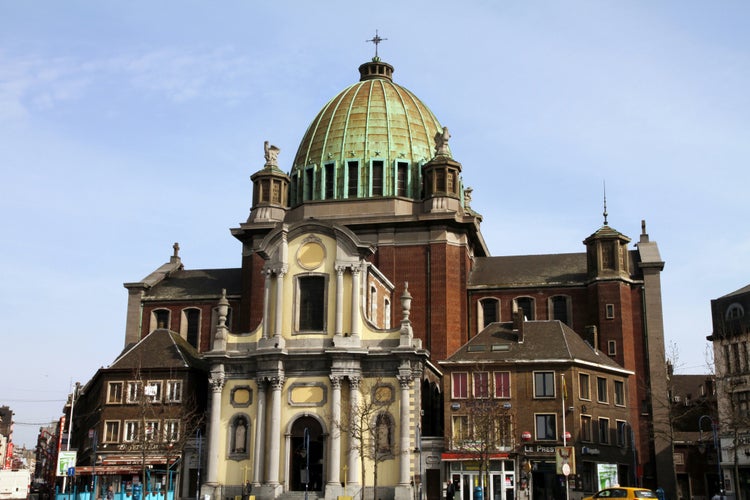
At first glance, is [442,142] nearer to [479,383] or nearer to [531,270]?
Result: [531,270]

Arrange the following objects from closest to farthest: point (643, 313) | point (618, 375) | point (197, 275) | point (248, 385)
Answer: point (248, 385), point (618, 375), point (643, 313), point (197, 275)

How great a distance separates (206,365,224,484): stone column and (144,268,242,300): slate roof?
17751 mm

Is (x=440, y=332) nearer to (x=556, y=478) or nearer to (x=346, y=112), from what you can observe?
(x=556, y=478)

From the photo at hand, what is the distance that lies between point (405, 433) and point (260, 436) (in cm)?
956

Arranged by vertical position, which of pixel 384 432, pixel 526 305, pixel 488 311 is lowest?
pixel 384 432

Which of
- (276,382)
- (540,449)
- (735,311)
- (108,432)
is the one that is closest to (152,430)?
(108,432)

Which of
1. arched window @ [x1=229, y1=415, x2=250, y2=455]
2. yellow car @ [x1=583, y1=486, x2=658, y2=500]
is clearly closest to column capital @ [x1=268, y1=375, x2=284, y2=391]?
arched window @ [x1=229, y1=415, x2=250, y2=455]

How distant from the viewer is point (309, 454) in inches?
2354

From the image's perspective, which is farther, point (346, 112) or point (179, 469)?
point (346, 112)

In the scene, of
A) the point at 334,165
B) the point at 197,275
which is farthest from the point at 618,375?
the point at 197,275

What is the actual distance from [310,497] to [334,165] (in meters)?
30.4

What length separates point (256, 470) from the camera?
59.0 metres

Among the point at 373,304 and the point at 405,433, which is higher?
the point at 373,304

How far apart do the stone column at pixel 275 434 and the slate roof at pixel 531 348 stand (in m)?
11.5
